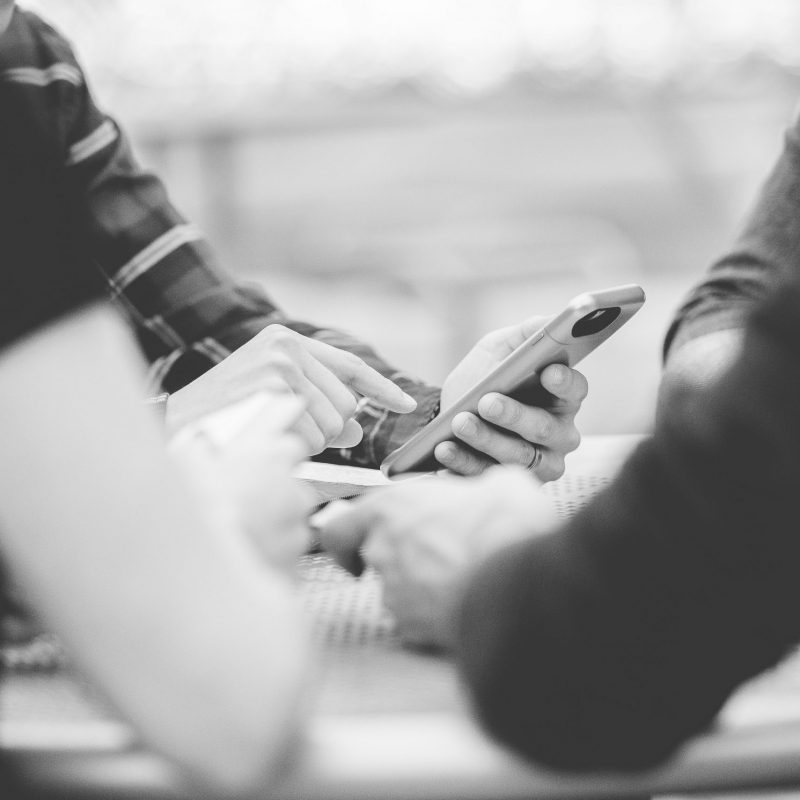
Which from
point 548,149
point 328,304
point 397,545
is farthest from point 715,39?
point 397,545

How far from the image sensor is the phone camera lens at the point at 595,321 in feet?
3.02

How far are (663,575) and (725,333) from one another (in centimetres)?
78

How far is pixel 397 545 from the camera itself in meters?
0.65

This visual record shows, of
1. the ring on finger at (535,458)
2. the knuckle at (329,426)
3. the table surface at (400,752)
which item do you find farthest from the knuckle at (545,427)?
the table surface at (400,752)

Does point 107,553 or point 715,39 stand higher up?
point 107,553

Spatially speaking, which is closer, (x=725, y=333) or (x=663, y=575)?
(x=663, y=575)

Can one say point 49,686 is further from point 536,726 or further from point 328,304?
point 328,304

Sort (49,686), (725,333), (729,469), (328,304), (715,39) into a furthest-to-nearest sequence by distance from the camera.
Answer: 1. (328,304)
2. (715,39)
3. (725,333)
4. (49,686)
5. (729,469)

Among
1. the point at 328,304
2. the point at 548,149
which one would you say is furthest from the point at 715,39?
the point at 328,304

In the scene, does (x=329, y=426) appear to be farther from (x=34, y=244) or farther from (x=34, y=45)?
(x=34, y=45)

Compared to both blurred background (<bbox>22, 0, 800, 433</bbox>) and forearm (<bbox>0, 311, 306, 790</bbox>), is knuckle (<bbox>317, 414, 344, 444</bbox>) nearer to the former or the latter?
forearm (<bbox>0, 311, 306, 790</bbox>)

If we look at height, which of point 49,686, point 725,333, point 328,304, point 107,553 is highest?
point 107,553

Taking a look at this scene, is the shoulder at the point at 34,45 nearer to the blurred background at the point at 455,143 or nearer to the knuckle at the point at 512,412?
the knuckle at the point at 512,412

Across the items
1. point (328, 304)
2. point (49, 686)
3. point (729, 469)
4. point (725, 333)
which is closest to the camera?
point (729, 469)
